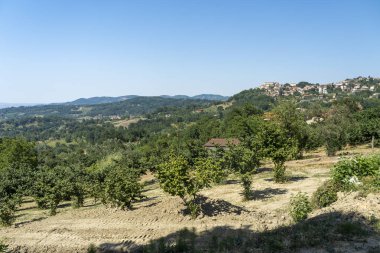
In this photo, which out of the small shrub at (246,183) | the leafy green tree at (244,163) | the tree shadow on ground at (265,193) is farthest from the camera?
the tree shadow on ground at (265,193)

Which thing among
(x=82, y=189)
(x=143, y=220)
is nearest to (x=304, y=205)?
(x=143, y=220)

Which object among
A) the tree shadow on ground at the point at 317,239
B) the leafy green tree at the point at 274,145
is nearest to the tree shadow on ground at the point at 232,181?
the leafy green tree at the point at 274,145

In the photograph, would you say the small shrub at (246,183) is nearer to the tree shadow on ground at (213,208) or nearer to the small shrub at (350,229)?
the tree shadow on ground at (213,208)

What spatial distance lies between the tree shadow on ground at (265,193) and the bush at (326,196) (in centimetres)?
743

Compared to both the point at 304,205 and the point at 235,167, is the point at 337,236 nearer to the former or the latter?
the point at 304,205

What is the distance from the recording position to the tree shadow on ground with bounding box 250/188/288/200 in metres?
28.5

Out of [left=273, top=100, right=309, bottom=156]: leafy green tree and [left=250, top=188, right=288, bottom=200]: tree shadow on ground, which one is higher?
[left=273, top=100, right=309, bottom=156]: leafy green tree

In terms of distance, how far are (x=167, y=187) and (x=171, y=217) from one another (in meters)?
2.06

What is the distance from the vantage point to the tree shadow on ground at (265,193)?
28.5m

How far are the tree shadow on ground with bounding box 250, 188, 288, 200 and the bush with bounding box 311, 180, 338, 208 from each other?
24.4 feet

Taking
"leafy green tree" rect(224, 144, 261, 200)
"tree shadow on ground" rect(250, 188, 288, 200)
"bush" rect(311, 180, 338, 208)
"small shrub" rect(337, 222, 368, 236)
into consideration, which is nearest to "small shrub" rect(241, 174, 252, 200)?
"leafy green tree" rect(224, 144, 261, 200)

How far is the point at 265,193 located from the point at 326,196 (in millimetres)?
10090

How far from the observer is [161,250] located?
1375 centimetres

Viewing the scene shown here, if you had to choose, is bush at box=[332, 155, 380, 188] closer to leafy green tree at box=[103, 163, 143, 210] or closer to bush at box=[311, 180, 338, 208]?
bush at box=[311, 180, 338, 208]
